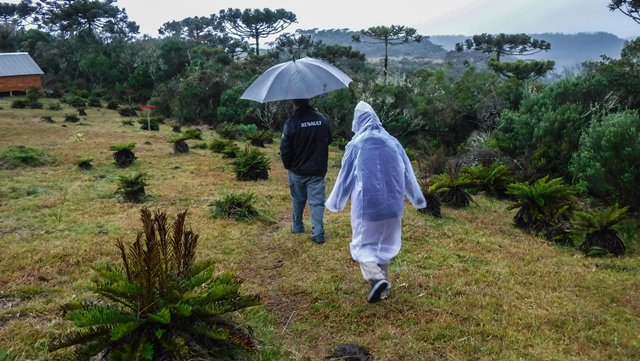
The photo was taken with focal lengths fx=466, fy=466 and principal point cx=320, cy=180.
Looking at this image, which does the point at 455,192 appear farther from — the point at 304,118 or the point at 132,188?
the point at 132,188

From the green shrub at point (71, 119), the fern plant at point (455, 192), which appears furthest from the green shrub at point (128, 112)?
the fern plant at point (455, 192)

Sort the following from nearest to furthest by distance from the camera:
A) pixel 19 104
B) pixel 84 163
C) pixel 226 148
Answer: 1. pixel 84 163
2. pixel 226 148
3. pixel 19 104

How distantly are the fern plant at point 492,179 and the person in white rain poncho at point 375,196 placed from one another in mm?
6686

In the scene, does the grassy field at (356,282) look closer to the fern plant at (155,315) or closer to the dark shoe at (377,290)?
the dark shoe at (377,290)

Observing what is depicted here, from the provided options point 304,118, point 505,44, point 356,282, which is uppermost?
point 505,44

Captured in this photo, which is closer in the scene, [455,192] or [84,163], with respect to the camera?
[455,192]

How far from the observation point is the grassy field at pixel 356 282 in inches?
140

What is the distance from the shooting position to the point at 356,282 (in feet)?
15.5

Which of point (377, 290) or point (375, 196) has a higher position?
point (375, 196)

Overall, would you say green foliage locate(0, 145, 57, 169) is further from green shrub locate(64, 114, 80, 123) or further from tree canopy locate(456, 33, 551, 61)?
tree canopy locate(456, 33, 551, 61)

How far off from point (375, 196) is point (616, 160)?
7105mm

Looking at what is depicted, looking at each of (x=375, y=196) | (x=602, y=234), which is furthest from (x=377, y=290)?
→ (x=602, y=234)

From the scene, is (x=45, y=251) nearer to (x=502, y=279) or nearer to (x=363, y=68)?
(x=502, y=279)

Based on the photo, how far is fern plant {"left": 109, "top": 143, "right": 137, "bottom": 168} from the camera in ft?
40.9
